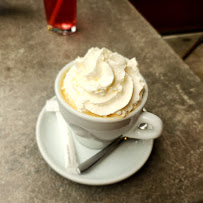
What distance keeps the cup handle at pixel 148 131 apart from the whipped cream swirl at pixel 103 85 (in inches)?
1.9

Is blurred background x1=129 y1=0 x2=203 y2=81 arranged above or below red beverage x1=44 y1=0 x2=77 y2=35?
below

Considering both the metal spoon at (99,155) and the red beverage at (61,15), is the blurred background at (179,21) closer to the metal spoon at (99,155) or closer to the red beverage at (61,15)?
the red beverage at (61,15)

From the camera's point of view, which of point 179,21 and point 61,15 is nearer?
A: point 61,15

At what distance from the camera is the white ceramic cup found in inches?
16.7

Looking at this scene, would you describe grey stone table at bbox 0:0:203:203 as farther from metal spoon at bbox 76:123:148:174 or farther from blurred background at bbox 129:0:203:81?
blurred background at bbox 129:0:203:81

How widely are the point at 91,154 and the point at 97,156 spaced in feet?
0.09

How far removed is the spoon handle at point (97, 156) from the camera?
46cm

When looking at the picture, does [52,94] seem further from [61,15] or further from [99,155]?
[61,15]

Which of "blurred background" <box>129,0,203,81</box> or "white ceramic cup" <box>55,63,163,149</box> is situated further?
"blurred background" <box>129,0,203,81</box>

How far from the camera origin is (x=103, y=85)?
1.44ft

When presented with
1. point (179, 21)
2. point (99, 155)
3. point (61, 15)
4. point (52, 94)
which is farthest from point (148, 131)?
point (179, 21)

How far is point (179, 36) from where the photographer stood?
2527 millimetres

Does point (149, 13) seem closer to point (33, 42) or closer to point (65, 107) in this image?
point (33, 42)

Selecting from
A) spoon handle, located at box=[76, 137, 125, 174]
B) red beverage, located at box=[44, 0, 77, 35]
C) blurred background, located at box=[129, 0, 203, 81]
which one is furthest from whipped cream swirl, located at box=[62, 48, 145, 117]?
blurred background, located at box=[129, 0, 203, 81]
